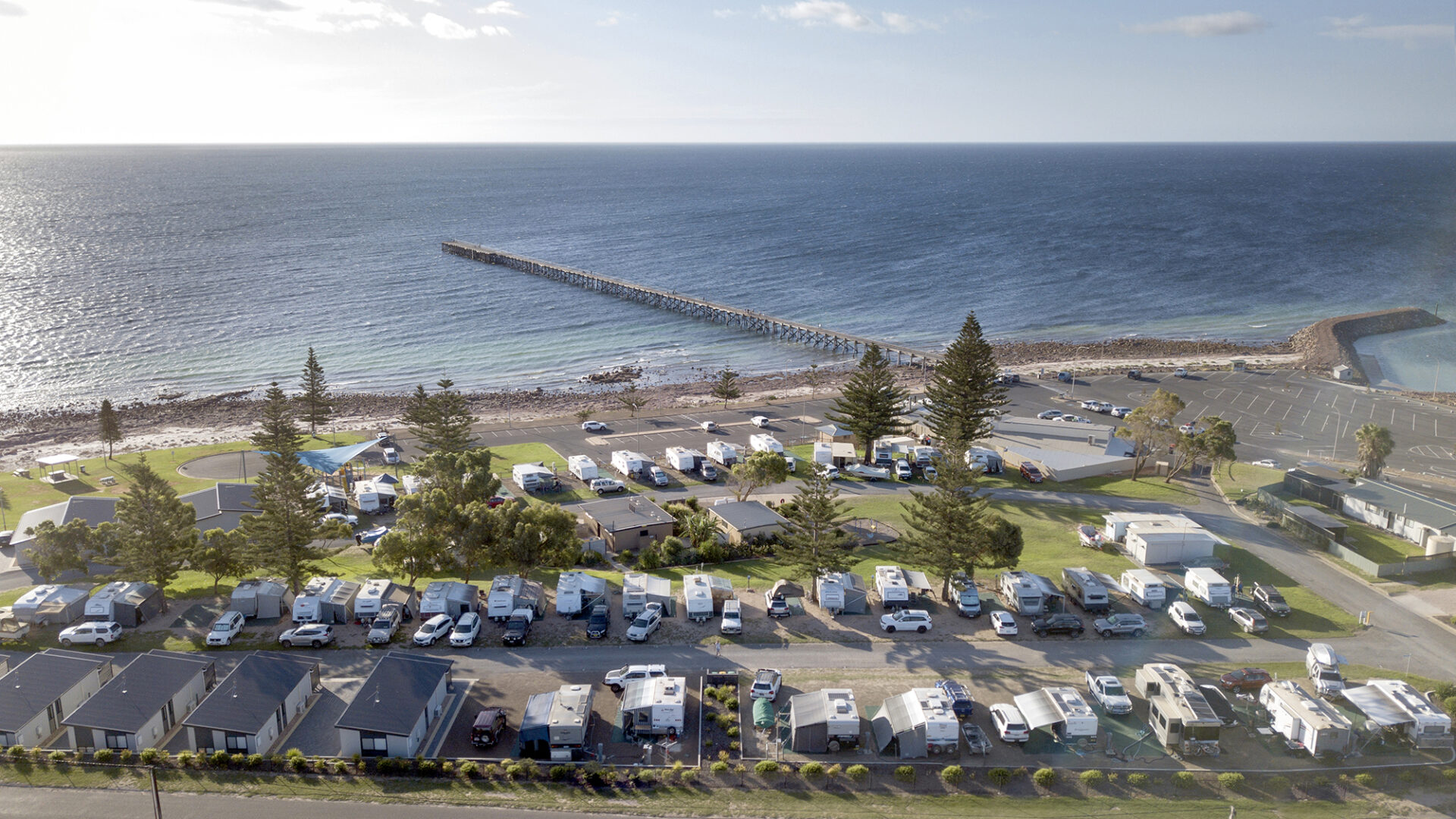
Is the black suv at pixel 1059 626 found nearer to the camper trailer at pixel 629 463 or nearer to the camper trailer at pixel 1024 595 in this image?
the camper trailer at pixel 1024 595

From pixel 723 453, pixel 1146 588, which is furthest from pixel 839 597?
pixel 723 453

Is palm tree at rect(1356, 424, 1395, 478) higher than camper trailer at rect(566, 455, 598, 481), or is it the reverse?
palm tree at rect(1356, 424, 1395, 478)

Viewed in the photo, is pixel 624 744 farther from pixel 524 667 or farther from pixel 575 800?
pixel 524 667

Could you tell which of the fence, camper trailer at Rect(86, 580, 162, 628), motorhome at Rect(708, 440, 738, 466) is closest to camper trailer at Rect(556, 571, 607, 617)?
A: camper trailer at Rect(86, 580, 162, 628)

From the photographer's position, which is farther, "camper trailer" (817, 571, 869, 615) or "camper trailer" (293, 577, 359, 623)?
"camper trailer" (817, 571, 869, 615)

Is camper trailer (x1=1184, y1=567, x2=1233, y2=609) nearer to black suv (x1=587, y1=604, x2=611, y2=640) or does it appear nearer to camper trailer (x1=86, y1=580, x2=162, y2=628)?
black suv (x1=587, y1=604, x2=611, y2=640)

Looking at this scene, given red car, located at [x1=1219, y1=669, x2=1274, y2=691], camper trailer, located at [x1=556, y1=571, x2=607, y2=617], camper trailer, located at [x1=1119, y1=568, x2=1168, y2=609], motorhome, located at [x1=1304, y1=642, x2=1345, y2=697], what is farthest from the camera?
camper trailer, located at [x1=1119, y1=568, x2=1168, y2=609]

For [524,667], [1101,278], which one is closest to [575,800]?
[524,667]

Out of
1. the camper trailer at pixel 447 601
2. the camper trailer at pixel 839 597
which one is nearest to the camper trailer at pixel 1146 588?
the camper trailer at pixel 839 597
